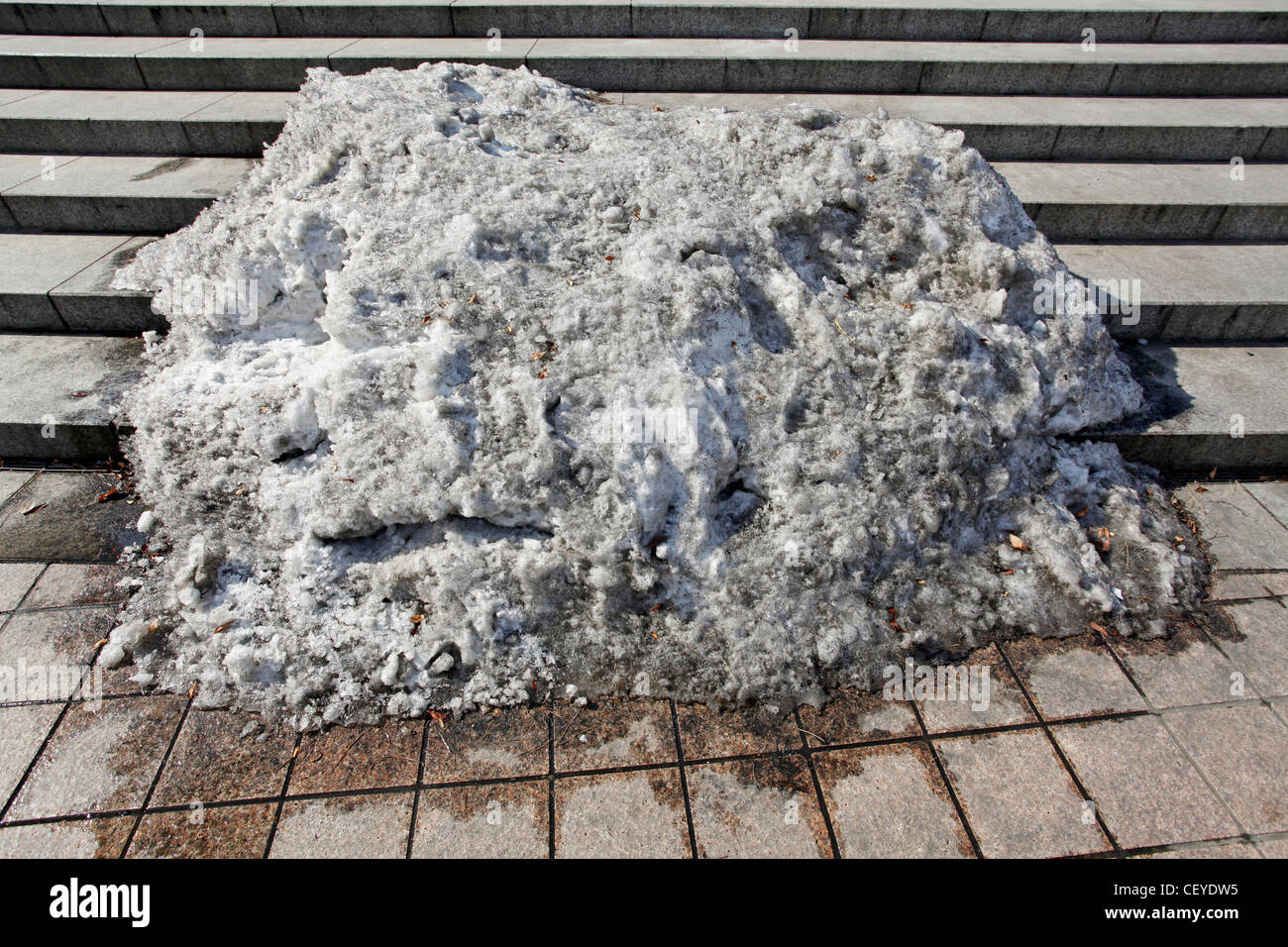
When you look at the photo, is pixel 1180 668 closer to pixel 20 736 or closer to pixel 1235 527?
pixel 1235 527

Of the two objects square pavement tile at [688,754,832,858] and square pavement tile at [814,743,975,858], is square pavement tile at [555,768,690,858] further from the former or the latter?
square pavement tile at [814,743,975,858]

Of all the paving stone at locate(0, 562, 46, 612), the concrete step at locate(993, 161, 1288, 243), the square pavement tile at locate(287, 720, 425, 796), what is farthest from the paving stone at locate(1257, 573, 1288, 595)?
the paving stone at locate(0, 562, 46, 612)

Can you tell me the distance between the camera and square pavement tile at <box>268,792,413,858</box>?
8.27 feet

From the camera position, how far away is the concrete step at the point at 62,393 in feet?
12.8

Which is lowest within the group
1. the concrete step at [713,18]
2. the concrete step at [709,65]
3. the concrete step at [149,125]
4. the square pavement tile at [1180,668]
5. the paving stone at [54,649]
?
the square pavement tile at [1180,668]

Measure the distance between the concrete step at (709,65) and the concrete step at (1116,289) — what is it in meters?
2.02

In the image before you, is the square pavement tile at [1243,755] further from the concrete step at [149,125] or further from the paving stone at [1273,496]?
the concrete step at [149,125]

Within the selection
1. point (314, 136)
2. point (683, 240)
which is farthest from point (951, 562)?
point (314, 136)

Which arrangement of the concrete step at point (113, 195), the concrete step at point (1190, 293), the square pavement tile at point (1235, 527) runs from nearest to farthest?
1. the square pavement tile at point (1235, 527)
2. the concrete step at point (1190, 293)
3. the concrete step at point (113, 195)

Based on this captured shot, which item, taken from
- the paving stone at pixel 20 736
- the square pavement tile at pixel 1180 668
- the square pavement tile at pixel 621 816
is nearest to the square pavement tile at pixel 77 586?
the paving stone at pixel 20 736

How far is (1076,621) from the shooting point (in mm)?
3312

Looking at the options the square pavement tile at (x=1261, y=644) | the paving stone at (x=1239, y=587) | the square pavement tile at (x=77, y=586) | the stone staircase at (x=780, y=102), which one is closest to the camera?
the square pavement tile at (x=1261, y=644)

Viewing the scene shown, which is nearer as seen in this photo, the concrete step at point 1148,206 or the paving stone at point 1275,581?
the paving stone at point 1275,581
